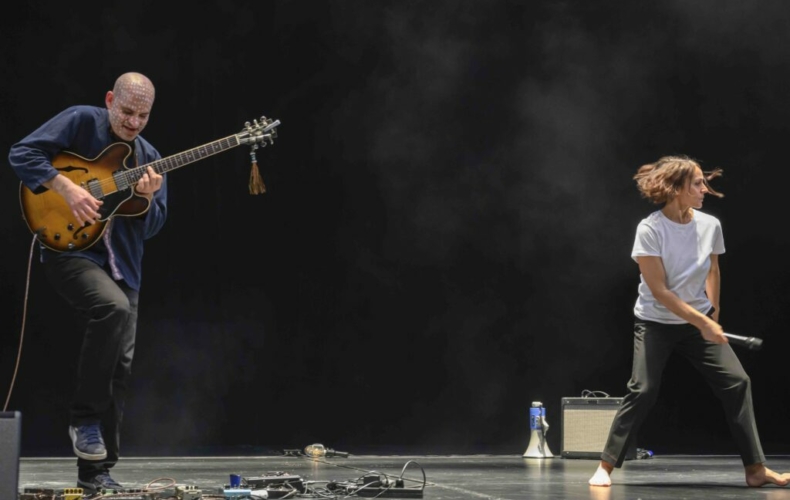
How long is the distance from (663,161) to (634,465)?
198cm

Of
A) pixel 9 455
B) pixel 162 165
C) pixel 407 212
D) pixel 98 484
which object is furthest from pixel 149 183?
pixel 407 212

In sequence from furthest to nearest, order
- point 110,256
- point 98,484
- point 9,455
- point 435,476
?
1. point 435,476
2. point 110,256
3. point 98,484
4. point 9,455

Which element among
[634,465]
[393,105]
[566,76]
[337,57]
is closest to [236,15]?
[337,57]

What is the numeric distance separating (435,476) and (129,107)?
2.09 metres

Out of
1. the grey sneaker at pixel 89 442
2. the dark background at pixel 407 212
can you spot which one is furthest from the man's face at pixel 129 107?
the dark background at pixel 407 212

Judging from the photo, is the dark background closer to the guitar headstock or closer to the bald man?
the guitar headstock

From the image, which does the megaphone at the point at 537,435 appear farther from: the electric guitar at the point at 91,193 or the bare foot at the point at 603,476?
the electric guitar at the point at 91,193

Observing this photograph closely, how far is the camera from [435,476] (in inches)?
180

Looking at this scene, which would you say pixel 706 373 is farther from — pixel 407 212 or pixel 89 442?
pixel 407 212

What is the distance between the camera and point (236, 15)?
6.36 metres

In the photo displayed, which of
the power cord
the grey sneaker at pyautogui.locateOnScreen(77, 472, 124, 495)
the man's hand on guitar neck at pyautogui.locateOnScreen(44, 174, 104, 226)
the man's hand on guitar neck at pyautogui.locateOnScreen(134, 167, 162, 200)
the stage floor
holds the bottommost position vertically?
the stage floor

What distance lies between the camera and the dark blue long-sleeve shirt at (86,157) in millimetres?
3438

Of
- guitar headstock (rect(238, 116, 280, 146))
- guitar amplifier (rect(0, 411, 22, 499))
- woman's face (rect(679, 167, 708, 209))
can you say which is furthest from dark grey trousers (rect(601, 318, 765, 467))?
guitar amplifier (rect(0, 411, 22, 499))

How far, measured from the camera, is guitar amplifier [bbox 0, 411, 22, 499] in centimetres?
228
